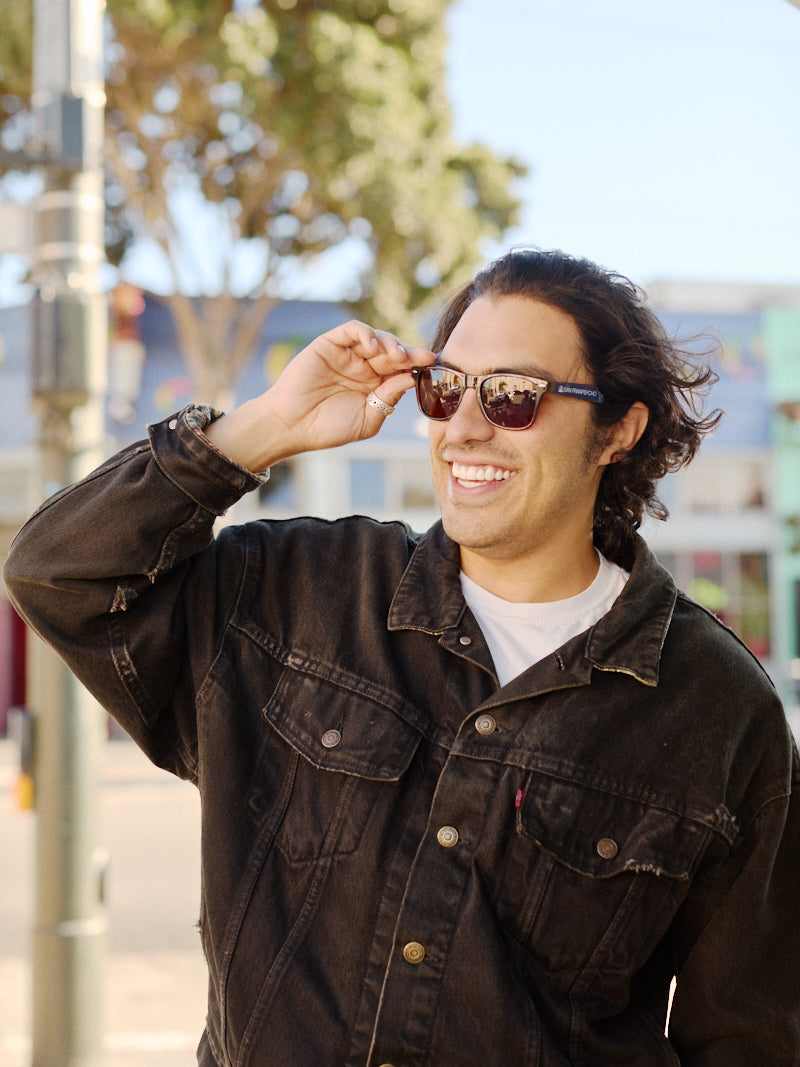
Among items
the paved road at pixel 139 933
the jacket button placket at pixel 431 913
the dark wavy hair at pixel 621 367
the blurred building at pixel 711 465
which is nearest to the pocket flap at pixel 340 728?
the jacket button placket at pixel 431 913

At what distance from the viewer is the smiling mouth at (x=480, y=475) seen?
2.16 metres

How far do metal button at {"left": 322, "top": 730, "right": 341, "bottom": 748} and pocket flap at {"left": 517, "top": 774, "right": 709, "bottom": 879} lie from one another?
1.13 feet

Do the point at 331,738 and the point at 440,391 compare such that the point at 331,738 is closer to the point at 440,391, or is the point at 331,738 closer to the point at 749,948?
the point at 440,391

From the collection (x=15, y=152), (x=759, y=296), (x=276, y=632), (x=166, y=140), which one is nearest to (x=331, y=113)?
(x=166, y=140)

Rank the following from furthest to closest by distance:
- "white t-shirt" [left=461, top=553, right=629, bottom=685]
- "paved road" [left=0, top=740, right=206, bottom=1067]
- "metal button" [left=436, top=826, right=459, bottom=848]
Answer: "paved road" [left=0, top=740, right=206, bottom=1067]
"white t-shirt" [left=461, top=553, right=629, bottom=685]
"metal button" [left=436, top=826, right=459, bottom=848]

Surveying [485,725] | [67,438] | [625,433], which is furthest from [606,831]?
[67,438]

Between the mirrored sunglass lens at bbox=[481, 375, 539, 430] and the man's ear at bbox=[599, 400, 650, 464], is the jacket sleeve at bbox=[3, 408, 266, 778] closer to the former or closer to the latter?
the mirrored sunglass lens at bbox=[481, 375, 539, 430]

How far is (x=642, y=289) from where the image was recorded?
2.69 metres

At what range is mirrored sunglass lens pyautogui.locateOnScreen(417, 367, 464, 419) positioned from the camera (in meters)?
2.21

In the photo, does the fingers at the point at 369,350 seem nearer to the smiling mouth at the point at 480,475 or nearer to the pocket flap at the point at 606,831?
the smiling mouth at the point at 480,475

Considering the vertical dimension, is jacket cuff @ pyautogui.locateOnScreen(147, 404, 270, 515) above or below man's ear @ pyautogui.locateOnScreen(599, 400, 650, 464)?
below

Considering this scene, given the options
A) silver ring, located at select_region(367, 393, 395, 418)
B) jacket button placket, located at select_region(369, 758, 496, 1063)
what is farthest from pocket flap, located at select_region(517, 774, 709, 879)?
silver ring, located at select_region(367, 393, 395, 418)

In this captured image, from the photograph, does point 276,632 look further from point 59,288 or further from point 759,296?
point 759,296

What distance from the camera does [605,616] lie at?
2.10 m
